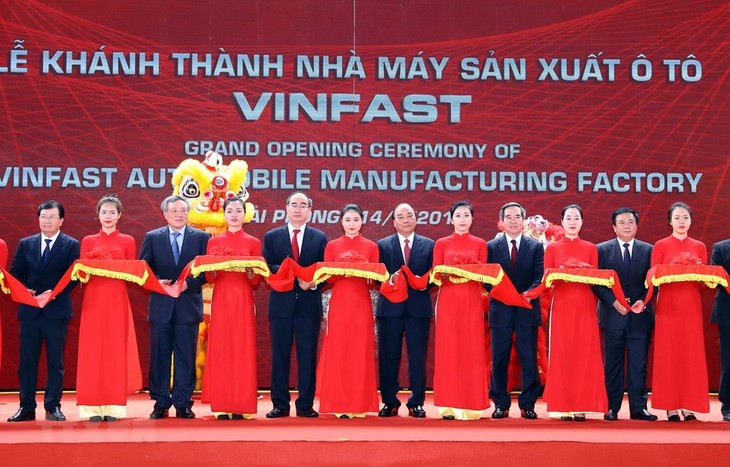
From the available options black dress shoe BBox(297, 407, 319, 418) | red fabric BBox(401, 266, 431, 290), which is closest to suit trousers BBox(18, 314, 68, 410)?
black dress shoe BBox(297, 407, 319, 418)

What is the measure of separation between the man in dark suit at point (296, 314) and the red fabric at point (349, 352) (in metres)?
0.13

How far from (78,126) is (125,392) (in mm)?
3201

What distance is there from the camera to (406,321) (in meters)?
5.57

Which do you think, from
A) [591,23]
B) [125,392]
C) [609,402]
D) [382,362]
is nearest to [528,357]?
[609,402]

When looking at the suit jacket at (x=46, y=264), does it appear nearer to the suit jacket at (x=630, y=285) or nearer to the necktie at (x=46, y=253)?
the necktie at (x=46, y=253)

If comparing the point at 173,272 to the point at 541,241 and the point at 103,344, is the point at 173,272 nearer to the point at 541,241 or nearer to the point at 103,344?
the point at 103,344

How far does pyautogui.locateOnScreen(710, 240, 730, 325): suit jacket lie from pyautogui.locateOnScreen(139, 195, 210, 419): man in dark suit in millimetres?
3201

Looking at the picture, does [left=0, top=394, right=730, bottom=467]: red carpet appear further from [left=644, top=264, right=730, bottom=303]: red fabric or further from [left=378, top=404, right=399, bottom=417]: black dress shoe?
[left=644, top=264, right=730, bottom=303]: red fabric

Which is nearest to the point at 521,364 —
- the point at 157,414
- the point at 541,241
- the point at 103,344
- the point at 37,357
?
the point at 541,241

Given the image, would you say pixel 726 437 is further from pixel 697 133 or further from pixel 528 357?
pixel 697 133

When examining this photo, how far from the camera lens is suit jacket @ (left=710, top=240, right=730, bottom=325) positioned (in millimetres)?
5391

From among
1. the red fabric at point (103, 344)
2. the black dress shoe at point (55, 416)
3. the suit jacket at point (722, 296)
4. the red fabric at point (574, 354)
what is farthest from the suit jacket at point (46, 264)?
the suit jacket at point (722, 296)

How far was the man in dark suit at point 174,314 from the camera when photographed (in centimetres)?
520

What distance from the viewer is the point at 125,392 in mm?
5105
